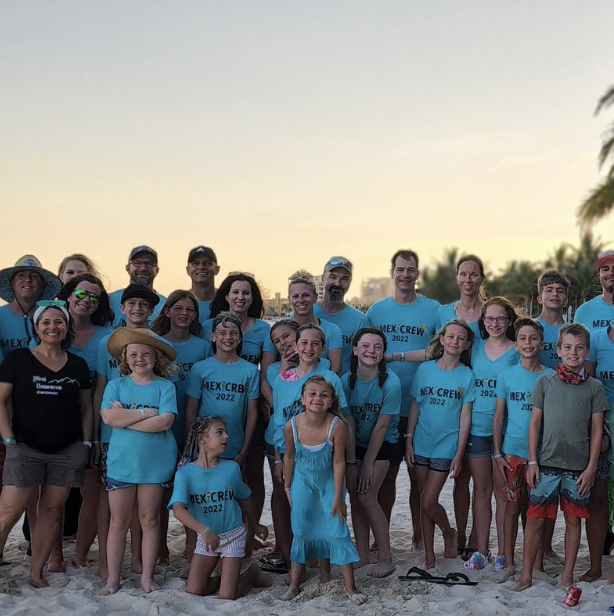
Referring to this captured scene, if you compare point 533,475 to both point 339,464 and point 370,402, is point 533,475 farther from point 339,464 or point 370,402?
point 339,464

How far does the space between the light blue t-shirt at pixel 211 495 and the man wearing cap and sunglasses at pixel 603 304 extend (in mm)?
3144

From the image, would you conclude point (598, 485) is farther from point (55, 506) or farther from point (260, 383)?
point (55, 506)

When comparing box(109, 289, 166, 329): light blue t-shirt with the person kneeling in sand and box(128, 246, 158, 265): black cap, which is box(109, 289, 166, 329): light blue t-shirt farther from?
the person kneeling in sand

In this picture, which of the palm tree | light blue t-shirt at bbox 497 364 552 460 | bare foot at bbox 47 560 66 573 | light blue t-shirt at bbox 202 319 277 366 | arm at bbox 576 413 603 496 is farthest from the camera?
the palm tree

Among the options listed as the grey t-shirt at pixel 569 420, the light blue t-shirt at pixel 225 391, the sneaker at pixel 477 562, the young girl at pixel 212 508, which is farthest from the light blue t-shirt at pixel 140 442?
the grey t-shirt at pixel 569 420

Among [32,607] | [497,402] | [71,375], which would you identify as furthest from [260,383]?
[32,607]

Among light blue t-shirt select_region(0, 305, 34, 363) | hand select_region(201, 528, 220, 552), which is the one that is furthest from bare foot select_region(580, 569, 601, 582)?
light blue t-shirt select_region(0, 305, 34, 363)

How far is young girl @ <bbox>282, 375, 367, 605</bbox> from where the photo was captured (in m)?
4.98

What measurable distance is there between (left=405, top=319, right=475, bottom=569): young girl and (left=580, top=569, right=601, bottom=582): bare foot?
105cm

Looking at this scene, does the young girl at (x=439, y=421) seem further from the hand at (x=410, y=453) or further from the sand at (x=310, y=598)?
the sand at (x=310, y=598)

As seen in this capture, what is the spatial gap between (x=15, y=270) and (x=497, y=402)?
151 inches

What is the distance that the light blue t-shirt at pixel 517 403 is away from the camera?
5367 mm

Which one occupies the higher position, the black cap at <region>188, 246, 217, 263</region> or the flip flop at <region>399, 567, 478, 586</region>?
the black cap at <region>188, 246, 217, 263</region>

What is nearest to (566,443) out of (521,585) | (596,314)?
(521,585)
